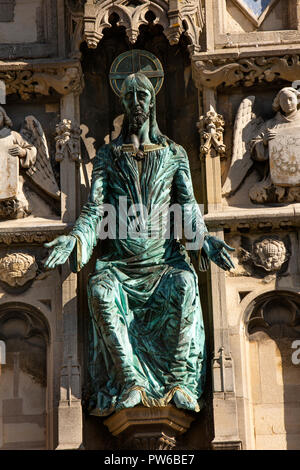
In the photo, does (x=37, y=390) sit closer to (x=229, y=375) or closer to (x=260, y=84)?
(x=229, y=375)

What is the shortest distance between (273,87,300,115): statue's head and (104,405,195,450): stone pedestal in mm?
3352

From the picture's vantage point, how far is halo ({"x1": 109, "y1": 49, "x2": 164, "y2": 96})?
760 inches

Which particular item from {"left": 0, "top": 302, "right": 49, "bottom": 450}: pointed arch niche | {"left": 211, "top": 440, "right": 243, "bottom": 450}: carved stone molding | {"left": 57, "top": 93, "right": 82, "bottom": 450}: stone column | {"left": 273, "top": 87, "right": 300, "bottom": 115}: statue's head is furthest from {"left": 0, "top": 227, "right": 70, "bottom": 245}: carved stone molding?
{"left": 211, "top": 440, "right": 243, "bottom": 450}: carved stone molding

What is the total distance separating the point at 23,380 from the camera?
18766mm

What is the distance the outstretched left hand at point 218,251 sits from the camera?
18.1 m

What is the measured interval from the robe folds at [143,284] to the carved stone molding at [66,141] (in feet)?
0.96

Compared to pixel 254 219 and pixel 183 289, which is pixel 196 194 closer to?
pixel 254 219

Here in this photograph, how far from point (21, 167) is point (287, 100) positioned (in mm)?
2784

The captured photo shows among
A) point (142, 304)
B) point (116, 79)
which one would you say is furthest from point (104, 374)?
point (116, 79)

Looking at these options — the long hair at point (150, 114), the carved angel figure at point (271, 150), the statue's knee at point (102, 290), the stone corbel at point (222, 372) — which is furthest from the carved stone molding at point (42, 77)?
the stone corbel at point (222, 372)

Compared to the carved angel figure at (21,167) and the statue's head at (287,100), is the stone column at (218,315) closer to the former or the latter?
the statue's head at (287,100)
